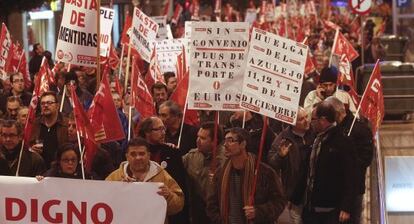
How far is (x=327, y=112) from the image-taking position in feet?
34.9

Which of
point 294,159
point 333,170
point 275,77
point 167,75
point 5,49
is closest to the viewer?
point 275,77

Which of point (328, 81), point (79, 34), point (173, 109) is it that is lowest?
point (173, 109)

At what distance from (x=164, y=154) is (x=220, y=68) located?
1.33 meters

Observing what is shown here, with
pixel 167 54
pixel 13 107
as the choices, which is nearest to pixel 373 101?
pixel 13 107

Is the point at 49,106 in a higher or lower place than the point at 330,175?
higher

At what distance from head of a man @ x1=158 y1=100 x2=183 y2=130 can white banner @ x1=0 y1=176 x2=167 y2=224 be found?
299cm

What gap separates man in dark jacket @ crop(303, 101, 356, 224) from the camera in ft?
34.4

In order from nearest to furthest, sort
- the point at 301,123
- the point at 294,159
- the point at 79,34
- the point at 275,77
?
1. the point at 275,77
2. the point at 294,159
3. the point at 301,123
4. the point at 79,34

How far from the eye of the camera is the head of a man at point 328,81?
49.2 ft

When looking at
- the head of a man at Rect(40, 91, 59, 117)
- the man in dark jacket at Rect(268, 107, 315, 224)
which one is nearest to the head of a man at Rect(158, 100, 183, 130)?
the man in dark jacket at Rect(268, 107, 315, 224)

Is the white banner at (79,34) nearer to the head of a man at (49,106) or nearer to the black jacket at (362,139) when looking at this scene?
the head of a man at (49,106)

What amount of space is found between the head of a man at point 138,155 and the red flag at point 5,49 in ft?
31.7

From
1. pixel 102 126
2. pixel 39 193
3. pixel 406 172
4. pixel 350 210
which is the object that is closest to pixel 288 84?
pixel 350 210

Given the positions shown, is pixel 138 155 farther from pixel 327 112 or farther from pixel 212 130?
pixel 327 112
